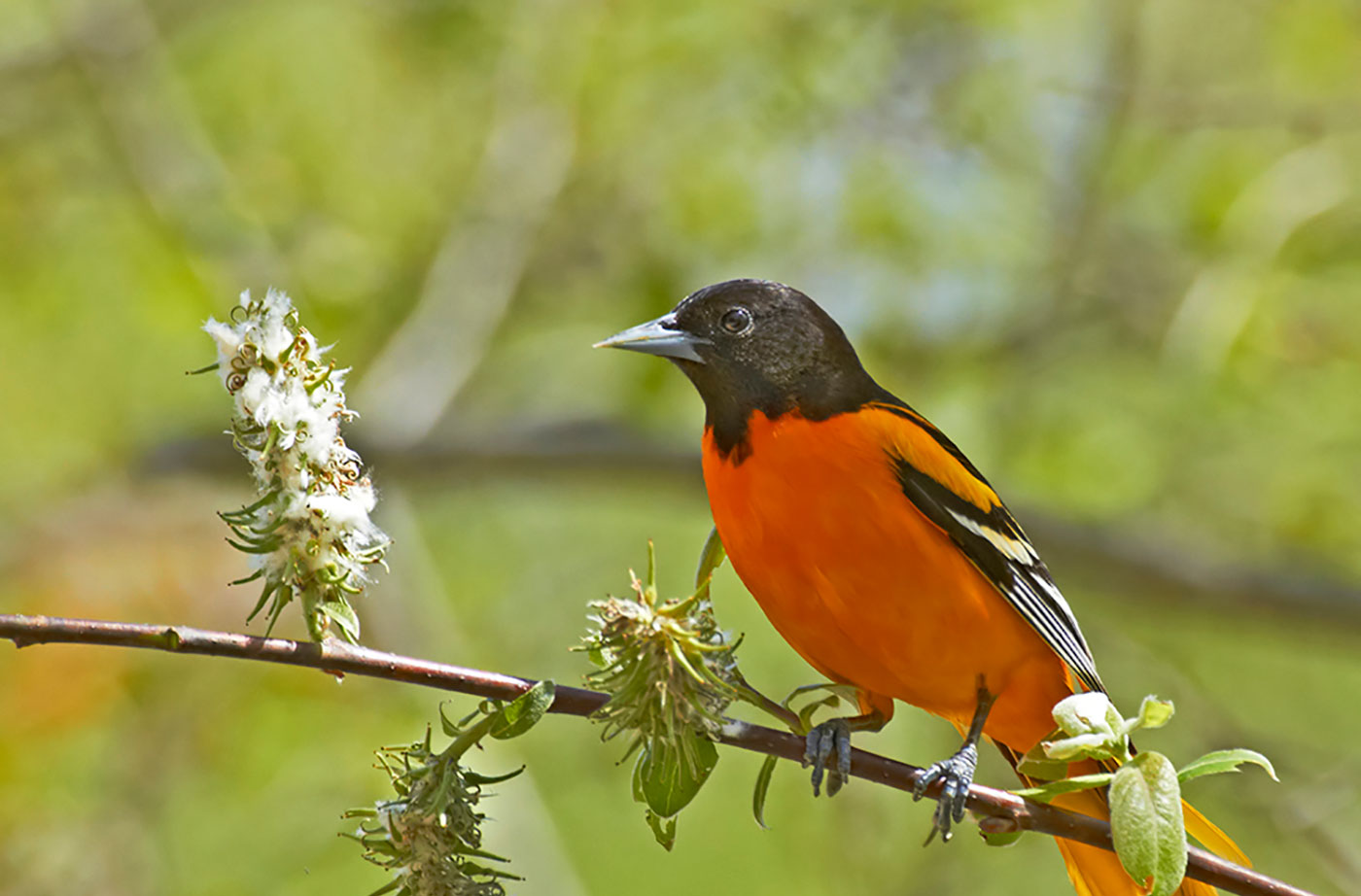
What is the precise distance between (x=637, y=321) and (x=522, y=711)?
5268mm

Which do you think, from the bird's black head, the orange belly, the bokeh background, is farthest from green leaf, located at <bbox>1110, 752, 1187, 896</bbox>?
the bokeh background

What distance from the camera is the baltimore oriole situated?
2746 millimetres

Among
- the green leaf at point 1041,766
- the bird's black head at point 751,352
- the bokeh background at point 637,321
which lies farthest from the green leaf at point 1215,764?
the bokeh background at point 637,321

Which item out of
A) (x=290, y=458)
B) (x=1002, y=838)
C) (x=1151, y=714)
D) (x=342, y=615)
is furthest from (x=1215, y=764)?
(x=290, y=458)

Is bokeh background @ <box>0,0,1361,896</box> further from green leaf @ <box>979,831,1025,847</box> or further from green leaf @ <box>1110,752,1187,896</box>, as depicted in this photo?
green leaf @ <box>1110,752,1187,896</box>

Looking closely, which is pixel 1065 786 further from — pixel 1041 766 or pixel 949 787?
pixel 949 787

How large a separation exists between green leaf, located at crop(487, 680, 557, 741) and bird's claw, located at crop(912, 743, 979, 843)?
623 millimetres

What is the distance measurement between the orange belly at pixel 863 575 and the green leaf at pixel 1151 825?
945 mm

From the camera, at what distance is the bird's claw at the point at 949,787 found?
Result: 2.06 meters

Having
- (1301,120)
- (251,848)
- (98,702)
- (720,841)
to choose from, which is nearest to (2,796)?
(98,702)

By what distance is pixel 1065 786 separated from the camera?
5.93 ft

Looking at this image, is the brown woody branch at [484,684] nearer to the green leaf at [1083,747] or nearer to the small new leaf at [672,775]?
the small new leaf at [672,775]

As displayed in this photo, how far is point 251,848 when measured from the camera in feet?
18.7

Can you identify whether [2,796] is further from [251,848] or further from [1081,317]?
[1081,317]
